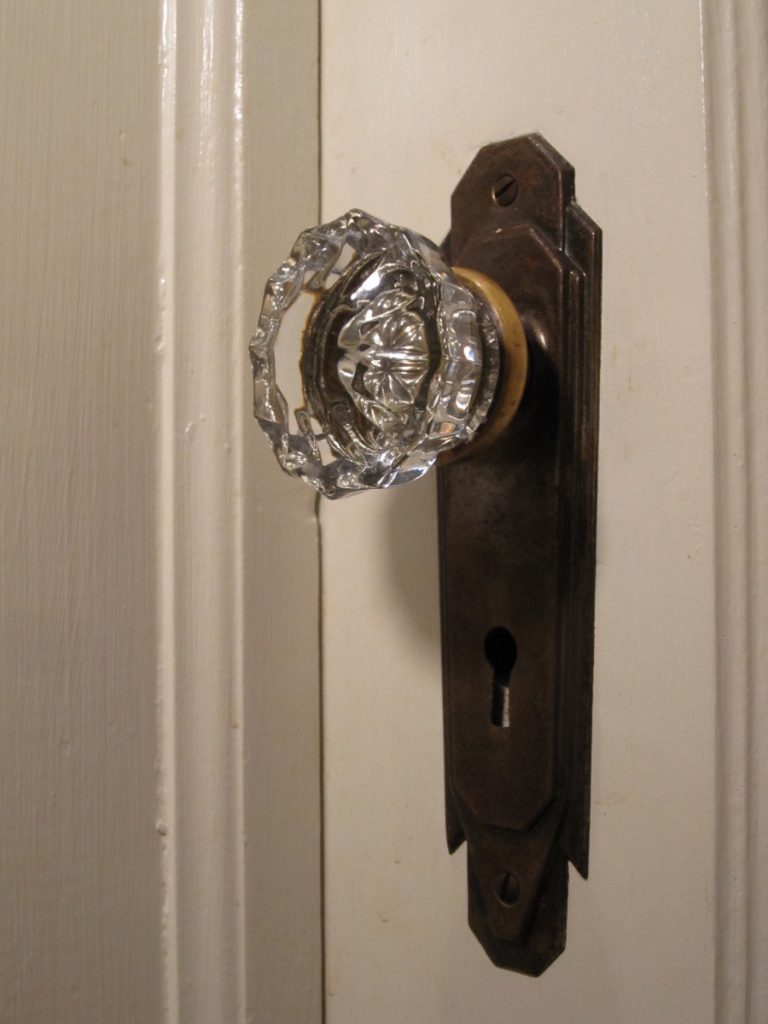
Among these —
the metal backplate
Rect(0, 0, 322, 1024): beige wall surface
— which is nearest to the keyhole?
the metal backplate

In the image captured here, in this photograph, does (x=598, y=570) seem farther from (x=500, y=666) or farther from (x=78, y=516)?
(x=78, y=516)

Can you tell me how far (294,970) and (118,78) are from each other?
431mm

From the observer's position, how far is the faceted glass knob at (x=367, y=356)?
0.30 meters

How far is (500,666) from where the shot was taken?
0.36 meters

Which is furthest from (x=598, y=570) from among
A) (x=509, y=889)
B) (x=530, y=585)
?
(x=509, y=889)

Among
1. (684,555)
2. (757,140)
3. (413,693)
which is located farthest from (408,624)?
(757,140)

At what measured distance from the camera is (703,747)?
12.4 inches

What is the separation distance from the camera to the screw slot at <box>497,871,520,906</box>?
35 cm

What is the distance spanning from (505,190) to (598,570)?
168 millimetres

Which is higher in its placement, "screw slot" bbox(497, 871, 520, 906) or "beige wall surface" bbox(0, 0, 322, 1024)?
"beige wall surface" bbox(0, 0, 322, 1024)

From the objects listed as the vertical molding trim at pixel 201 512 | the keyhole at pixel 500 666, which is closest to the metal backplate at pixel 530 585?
the keyhole at pixel 500 666

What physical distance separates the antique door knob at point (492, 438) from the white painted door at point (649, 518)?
1 cm

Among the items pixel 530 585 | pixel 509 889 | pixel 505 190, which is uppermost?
pixel 505 190

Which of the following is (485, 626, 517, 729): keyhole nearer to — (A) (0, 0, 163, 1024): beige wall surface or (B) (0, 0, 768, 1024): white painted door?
(B) (0, 0, 768, 1024): white painted door
